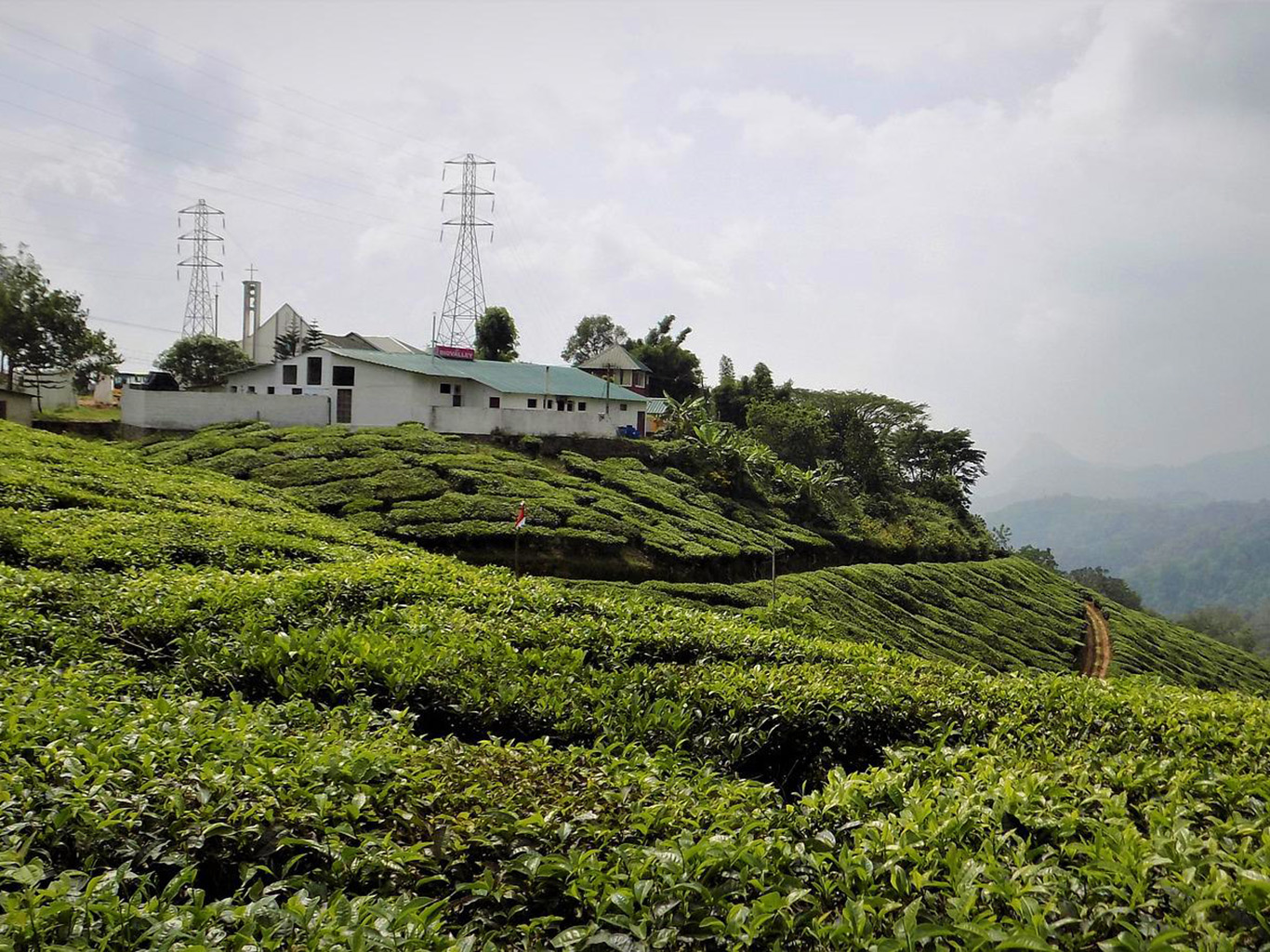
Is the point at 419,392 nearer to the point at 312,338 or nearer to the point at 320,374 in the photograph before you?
the point at 320,374

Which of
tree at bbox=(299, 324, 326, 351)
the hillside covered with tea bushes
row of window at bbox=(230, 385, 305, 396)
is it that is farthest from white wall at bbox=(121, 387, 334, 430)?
tree at bbox=(299, 324, 326, 351)

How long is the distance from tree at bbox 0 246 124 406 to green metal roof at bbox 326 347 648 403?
11705 millimetres

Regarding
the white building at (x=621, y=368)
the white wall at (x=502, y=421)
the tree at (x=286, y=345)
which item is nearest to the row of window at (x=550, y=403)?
the white wall at (x=502, y=421)

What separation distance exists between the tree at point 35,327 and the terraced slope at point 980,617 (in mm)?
29752

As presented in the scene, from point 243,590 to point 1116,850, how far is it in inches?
239

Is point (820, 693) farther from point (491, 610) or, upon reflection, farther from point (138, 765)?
point (138, 765)

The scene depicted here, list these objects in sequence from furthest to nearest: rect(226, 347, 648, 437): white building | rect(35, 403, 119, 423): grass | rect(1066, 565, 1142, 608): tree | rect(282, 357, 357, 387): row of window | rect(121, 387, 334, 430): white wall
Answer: rect(1066, 565, 1142, 608): tree, rect(282, 357, 357, 387): row of window, rect(226, 347, 648, 437): white building, rect(35, 403, 119, 423): grass, rect(121, 387, 334, 430): white wall

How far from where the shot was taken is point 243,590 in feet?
22.7

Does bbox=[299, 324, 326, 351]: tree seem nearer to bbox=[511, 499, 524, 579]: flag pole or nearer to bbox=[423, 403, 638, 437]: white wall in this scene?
bbox=[423, 403, 638, 437]: white wall

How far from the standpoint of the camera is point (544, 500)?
21.7 m

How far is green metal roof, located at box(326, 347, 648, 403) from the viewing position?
3197 centimetres

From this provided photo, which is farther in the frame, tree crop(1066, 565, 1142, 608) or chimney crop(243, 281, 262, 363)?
tree crop(1066, 565, 1142, 608)

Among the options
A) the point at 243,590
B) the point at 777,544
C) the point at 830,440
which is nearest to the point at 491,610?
the point at 243,590

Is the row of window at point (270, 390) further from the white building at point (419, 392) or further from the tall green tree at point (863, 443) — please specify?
the tall green tree at point (863, 443)
